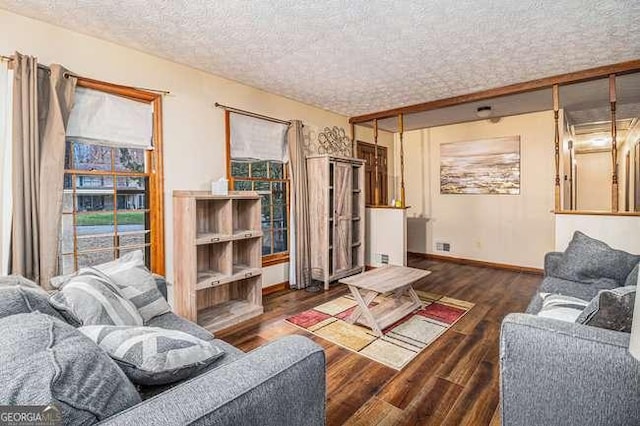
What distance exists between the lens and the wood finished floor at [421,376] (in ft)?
5.92

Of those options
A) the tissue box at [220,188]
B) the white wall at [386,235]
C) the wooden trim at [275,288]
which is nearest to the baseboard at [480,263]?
the white wall at [386,235]

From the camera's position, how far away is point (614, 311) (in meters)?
1.22

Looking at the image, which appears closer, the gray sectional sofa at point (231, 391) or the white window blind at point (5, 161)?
the gray sectional sofa at point (231, 391)

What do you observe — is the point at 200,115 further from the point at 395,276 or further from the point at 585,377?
the point at 585,377

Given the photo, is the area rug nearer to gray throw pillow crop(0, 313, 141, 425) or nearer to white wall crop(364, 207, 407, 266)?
white wall crop(364, 207, 407, 266)

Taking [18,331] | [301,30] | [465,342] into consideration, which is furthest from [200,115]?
[465,342]

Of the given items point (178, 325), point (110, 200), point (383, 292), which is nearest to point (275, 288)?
point (383, 292)

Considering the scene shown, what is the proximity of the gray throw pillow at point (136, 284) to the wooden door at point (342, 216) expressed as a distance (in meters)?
2.75

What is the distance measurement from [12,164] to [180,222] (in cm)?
119

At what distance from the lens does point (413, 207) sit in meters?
6.43

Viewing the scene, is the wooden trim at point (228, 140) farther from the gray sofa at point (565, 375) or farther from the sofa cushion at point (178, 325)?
the gray sofa at point (565, 375)

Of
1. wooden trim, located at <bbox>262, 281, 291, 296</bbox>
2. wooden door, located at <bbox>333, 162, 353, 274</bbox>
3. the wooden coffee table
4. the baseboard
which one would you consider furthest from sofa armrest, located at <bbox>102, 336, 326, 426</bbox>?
the baseboard

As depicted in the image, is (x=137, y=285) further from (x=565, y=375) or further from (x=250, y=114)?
(x=250, y=114)

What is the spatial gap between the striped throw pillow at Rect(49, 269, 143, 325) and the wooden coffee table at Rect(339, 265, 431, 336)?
71.8 inches
